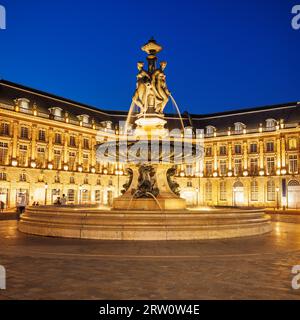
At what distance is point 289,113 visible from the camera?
194 feet

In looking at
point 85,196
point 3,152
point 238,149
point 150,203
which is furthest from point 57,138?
point 150,203

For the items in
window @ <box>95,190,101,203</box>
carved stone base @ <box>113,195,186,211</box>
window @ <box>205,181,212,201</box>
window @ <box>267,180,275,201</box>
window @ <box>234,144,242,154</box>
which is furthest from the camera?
window @ <box>205,181,212,201</box>

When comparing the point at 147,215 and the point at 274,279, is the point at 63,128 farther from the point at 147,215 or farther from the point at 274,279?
the point at 274,279

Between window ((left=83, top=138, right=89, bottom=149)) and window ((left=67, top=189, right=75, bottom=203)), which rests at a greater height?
window ((left=83, top=138, right=89, bottom=149))

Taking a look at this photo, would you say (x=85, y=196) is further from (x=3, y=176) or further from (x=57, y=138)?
(x=3, y=176)

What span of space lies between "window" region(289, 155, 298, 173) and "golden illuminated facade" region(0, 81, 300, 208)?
5.9 inches

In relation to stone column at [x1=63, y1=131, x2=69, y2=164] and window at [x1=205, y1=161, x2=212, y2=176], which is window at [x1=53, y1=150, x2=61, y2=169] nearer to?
stone column at [x1=63, y1=131, x2=69, y2=164]

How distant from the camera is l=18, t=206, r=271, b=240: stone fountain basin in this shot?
12.2m

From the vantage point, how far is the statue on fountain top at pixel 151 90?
57.9 feet

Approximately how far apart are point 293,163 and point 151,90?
147 ft

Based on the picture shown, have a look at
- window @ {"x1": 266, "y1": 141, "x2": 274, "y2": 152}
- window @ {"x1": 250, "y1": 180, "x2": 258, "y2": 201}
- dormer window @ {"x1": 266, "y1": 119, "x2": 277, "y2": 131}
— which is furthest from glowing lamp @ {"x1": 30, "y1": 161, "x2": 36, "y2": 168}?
dormer window @ {"x1": 266, "y1": 119, "x2": 277, "y2": 131}

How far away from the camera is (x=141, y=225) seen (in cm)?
1223

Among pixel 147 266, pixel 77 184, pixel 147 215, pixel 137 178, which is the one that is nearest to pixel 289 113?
pixel 77 184
